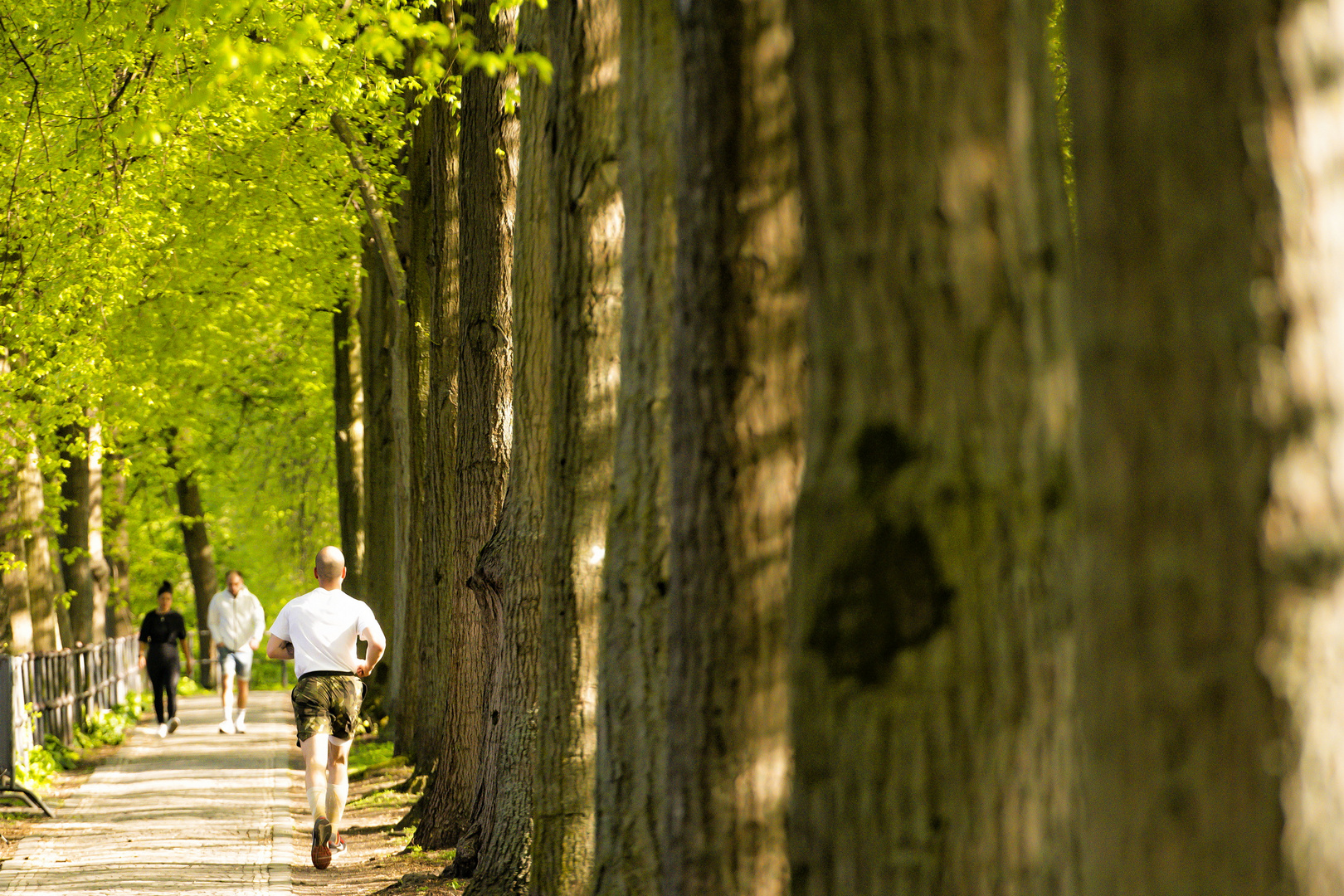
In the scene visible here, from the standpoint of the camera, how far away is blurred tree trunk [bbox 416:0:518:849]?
430 inches

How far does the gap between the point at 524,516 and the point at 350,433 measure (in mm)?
15352

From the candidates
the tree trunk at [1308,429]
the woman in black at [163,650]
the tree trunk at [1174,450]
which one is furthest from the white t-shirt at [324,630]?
the woman in black at [163,650]

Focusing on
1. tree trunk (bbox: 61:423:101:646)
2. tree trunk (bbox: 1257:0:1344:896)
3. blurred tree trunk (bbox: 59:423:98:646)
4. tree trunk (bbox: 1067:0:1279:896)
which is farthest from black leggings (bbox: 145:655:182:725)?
tree trunk (bbox: 1257:0:1344:896)

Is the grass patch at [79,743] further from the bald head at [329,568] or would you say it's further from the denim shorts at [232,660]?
the bald head at [329,568]

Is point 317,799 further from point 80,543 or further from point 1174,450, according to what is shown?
point 80,543

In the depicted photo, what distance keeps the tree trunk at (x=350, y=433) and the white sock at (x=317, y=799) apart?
13.3 m

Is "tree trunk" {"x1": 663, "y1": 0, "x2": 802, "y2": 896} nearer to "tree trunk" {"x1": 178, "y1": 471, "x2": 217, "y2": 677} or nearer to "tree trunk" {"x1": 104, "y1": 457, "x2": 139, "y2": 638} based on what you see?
"tree trunk" {"x1": 104, "y1": 457, "x2": 139, "y2": 638}

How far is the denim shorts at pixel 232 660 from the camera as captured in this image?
21.2m

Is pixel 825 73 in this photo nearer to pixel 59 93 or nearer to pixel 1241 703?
pixel 1241 703

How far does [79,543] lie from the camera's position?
983 inches

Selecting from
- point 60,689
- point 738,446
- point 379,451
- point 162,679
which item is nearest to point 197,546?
point 162,679

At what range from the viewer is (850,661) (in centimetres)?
298

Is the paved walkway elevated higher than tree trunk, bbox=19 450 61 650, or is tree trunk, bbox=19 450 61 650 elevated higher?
tree trunk, bbox=19 450 61 650

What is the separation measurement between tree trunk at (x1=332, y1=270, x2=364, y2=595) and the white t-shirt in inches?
523
